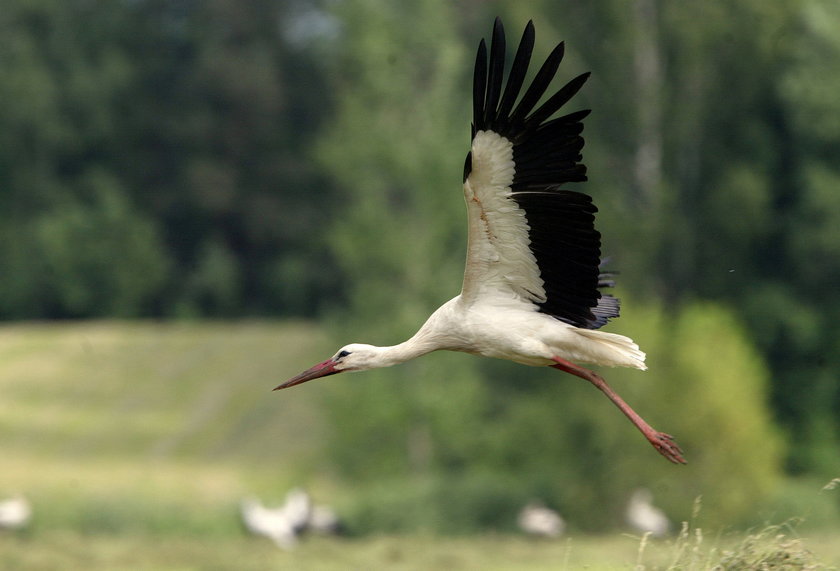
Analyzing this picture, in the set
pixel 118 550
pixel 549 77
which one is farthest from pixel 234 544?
pixel 549 77

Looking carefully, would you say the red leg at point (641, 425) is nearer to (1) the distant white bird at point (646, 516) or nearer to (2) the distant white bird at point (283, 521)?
(1) the distant white bird at point (646, 516)

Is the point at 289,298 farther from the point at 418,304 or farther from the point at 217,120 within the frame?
the point at 418,304

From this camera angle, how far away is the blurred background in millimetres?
21281

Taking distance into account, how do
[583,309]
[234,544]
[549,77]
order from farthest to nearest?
[234,544]
[583,309]
[549,77]

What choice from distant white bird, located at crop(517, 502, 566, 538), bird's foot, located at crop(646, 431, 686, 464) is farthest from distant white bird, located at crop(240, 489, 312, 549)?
bird's foot, located at crop(646, 431, 686, 464)

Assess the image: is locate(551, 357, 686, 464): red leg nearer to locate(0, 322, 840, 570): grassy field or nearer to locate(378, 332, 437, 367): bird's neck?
locate(378, 332, 437, 367): bird's neck

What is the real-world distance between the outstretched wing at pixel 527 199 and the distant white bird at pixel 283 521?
36.4ft

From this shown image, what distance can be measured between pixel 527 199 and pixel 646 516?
1259 centimetres

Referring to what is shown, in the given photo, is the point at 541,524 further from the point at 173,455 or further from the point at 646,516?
the point at 173,455

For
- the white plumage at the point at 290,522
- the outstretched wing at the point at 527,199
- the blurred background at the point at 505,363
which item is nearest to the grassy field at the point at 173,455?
the blurred background at the point at 505,363

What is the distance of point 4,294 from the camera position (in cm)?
4041

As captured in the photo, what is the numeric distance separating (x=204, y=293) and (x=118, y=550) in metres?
25.8

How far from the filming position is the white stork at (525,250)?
6602 mm

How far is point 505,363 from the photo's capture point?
81.0ft
